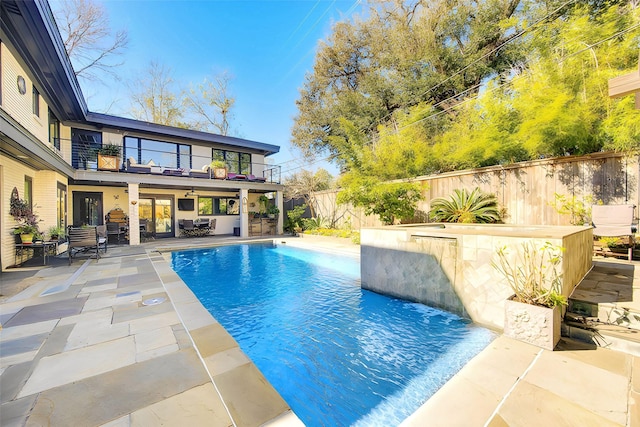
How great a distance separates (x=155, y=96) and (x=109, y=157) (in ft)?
38.2

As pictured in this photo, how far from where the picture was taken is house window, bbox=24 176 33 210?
22.4ft

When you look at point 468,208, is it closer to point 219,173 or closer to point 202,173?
point 219,173

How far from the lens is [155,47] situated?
14055 mm

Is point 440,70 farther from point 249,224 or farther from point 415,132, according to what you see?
point 249,224

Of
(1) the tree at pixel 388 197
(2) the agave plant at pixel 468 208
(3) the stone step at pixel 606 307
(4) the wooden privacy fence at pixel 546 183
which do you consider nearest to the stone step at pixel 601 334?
(3) the stone step at pixel 606 307

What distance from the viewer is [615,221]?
15.8 feet

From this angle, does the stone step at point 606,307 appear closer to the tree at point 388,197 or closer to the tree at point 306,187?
the tree at point 388,197

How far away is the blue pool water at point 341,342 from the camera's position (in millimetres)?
2217

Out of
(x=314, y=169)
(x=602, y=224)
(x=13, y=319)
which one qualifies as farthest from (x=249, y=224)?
(x=602, y=224)

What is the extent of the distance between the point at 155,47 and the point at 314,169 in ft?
34.9

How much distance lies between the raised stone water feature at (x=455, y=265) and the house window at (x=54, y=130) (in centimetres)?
1039

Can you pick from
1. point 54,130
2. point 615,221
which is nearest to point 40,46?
point 54,130

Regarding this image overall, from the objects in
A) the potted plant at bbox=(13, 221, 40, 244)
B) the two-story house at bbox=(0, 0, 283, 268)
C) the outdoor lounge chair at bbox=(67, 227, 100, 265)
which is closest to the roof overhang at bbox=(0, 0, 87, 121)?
the two-story house at bbox=(0, 0, 283, 268)

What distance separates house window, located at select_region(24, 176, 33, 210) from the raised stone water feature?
8.71m
